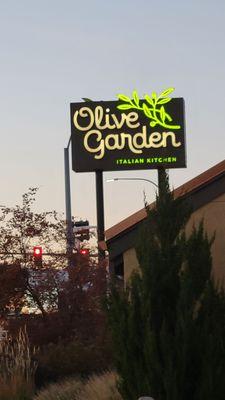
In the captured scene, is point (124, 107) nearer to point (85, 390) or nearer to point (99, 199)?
point (99, 199)

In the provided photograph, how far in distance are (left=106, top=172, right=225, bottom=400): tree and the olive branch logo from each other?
24.1 m

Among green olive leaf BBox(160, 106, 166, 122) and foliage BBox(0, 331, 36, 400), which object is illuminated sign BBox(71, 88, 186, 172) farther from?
foliage BBox(0, 331, 36, 400)

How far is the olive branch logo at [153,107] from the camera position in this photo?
34344 mm

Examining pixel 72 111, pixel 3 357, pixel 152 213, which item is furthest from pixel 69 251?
pixel 72 111

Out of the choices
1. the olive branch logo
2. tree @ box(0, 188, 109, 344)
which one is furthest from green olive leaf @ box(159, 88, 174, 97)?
tree @ box(0, 188, 109, 344)

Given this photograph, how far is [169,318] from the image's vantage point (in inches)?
386

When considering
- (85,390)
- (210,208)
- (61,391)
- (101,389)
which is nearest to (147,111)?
(210,208)

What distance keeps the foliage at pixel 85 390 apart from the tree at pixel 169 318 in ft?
4.16

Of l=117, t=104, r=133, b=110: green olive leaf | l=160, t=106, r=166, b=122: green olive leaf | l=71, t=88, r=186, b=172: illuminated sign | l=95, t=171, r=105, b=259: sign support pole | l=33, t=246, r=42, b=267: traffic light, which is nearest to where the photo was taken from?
l=33, t=246, r=42, b=267: traffic light

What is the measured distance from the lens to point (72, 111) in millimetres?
33656

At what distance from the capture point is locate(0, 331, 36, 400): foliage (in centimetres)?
1288

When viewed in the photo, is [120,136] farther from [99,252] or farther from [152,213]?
[152,213]

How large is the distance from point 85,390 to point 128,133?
2280 cm

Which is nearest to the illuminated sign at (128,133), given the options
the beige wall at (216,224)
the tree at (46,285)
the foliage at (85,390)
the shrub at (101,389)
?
the tree at (46,285)
